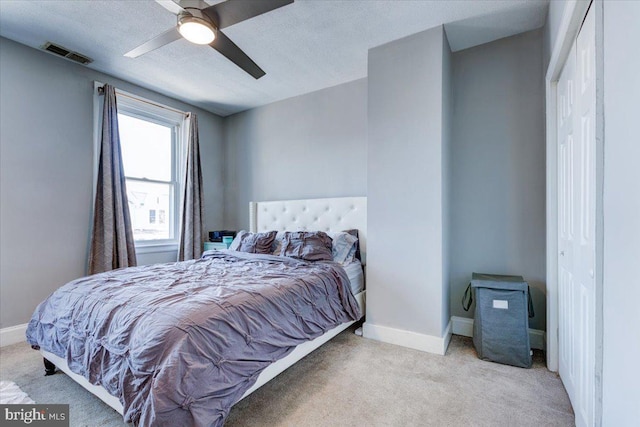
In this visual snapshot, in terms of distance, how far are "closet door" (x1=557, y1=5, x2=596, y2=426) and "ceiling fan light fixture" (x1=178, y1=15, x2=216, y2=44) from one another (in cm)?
210

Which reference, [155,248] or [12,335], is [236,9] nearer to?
[155,248]

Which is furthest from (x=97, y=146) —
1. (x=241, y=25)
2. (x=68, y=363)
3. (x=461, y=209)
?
(x=461, y=209)

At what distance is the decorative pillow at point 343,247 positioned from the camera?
10.1ft

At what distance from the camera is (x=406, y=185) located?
8.79 ft

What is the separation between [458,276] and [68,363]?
311cm

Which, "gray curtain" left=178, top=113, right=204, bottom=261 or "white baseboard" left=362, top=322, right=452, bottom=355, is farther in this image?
"gray curtain" left=178, top=113, right=204, bottom=261

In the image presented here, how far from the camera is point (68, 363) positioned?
1.74 m

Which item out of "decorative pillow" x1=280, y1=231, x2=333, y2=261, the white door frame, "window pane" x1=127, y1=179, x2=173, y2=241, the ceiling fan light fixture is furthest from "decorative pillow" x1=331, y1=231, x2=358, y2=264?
"window pane" x1=127, y1=179, x2=173, y2=241

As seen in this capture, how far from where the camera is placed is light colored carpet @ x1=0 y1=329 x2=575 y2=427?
1664 millimetres

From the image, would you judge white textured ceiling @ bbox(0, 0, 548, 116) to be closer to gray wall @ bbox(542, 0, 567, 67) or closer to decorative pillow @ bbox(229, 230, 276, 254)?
gray wall @ bbox(542, 0, 567, 67)

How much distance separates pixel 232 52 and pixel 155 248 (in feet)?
9.24

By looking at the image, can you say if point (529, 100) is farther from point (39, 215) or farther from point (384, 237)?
point (39, 215)

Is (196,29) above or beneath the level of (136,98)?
beneath

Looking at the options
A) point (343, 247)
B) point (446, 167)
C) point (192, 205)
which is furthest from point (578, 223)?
point (192, 205)
